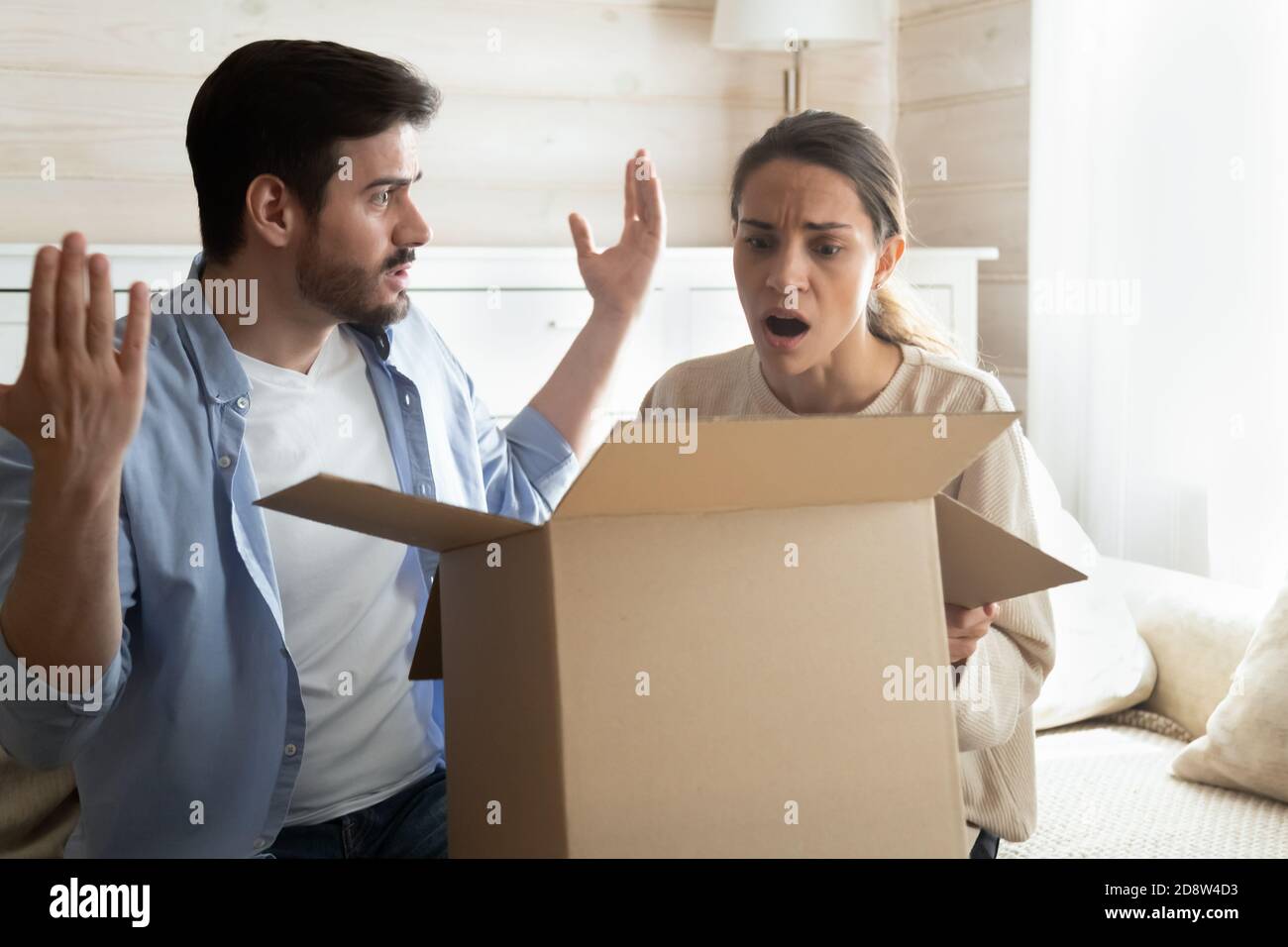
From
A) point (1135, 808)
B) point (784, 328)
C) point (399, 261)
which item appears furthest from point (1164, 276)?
point (399, 261)

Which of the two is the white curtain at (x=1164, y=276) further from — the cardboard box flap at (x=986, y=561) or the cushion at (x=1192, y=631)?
the cardboard box flap at (x=986, y=561)

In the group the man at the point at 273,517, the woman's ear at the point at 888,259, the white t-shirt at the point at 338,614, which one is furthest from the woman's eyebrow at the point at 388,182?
the woman's ear at the point at 888,259

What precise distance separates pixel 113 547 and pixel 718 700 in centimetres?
50

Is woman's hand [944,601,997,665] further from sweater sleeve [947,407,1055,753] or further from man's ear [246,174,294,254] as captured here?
man's ear [246,174,294,254]

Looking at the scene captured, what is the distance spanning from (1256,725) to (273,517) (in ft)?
4.34

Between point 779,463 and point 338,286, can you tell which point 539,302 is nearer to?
point 338,286

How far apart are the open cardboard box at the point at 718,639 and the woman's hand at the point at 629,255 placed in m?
0.79

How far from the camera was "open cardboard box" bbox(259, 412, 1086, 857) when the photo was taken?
2.68ft

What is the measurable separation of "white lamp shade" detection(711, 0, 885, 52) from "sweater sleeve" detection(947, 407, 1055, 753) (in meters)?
1.71

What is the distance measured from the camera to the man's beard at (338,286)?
1.40 metres

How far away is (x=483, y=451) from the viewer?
1646 mm

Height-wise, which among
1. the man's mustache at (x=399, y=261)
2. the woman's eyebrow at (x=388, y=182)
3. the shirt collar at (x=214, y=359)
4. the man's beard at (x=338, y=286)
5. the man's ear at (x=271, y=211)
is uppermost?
the woman's eyebrow at (x=388, y=182)

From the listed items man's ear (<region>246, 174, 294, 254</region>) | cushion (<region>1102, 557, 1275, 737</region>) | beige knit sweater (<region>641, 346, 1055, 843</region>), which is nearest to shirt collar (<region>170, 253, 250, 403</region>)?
man's ear (<region>246, 174, 294, 254</region>)
